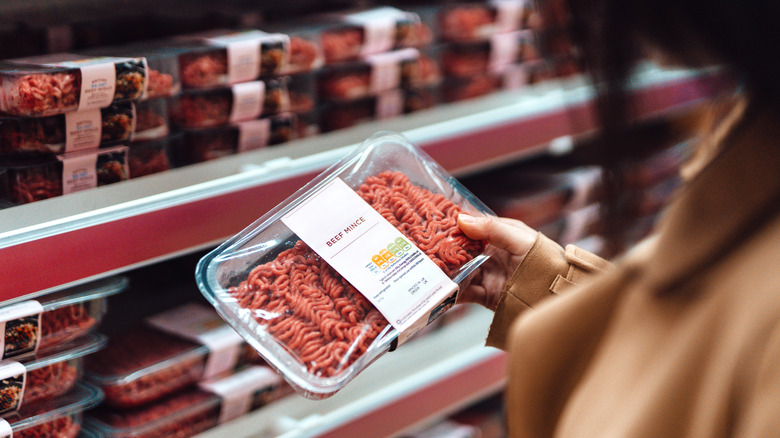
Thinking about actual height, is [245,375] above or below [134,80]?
below

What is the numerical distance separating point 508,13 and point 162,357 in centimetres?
131

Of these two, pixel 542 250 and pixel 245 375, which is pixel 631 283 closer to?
pixel 542 250

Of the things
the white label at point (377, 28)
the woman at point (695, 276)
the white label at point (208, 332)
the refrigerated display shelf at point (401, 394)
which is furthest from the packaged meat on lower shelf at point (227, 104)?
the woman at point (695, 276)

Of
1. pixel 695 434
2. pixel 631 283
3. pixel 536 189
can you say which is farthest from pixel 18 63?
pixel 536 189

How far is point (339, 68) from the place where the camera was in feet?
5.38

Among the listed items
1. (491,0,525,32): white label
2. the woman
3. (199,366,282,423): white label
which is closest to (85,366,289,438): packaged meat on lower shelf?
(199,366,282,423): white label

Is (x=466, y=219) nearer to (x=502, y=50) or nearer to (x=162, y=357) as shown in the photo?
(x=162, y=357)

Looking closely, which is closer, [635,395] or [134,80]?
[635,395]

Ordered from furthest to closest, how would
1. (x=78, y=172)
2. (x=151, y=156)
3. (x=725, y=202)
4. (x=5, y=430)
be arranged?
(x=151, y=156), (x=78, y=172), (x=5, y=430), (x=725, y=202)

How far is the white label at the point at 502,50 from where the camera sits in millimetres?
1989

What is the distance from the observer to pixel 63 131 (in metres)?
1.17

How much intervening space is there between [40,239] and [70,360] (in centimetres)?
29

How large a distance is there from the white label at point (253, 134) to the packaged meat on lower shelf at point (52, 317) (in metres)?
0.37

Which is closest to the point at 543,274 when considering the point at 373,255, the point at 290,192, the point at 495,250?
the point at 495,250
